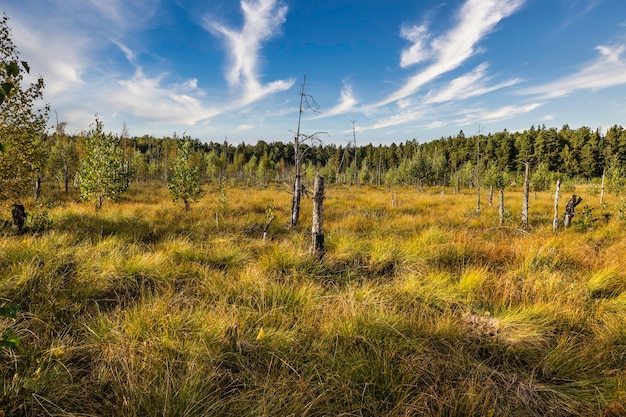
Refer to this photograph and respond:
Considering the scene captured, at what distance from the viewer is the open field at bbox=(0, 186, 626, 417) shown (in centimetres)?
224

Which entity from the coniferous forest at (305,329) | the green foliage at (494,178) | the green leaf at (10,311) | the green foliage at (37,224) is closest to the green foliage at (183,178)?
the green foliage at (37,224)

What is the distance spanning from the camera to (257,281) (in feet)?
14.3

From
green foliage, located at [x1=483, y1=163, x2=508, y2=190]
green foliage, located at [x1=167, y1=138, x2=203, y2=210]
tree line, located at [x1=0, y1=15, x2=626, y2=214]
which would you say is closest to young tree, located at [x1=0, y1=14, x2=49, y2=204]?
tree line, located at [x1=0, y1=15, x2=626, y2=214]

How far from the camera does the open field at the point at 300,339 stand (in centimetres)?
224

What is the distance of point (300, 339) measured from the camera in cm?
300

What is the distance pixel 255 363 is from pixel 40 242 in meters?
5.45

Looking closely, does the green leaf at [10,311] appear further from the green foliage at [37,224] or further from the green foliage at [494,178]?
the green foliage at [494,178]

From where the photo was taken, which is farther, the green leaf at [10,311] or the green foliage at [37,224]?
the green foliage at [37,224]

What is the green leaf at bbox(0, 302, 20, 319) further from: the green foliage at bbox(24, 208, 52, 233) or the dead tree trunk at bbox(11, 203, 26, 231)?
the dead tree trunk at bbox(11, 203, 26, 231)

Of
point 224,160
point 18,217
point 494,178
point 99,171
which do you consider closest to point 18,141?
point 18,217

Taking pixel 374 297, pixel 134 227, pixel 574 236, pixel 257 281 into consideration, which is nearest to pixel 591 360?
pixel 374 297

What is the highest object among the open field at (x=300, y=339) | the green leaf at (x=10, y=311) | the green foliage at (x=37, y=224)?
the green leaf at (x=10, y=311)

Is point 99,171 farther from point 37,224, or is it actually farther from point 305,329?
point 305,329

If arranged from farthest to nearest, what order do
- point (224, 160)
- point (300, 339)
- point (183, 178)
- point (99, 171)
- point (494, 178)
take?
1. point (224, 160)
2. point (494, 178)
3. point (183, 178)
4. point (99, 171)
5. point (300, 339)
